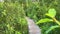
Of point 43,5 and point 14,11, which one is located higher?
point 14,11

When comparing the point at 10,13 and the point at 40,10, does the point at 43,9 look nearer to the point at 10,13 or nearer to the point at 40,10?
the point at 40,10

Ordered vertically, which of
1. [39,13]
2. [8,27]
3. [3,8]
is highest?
[3,8]

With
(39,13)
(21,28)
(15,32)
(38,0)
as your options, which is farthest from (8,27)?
(38,0)

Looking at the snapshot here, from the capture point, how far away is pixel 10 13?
5320 millimetres

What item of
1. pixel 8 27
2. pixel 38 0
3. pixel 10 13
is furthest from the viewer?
pixel 38 0

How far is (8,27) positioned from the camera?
4938 millimetres

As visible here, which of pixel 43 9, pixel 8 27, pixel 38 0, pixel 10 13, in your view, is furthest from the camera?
pixel 38 0

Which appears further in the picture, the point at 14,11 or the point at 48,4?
the point at 48,4

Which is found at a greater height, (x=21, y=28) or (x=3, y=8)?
(x=3, y=8)

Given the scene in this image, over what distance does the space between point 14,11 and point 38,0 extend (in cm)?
432

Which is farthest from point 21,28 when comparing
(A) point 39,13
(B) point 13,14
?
(A) point 39,13

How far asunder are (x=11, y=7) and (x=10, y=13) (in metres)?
0.27

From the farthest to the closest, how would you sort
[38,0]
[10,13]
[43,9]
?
[38,0] < [43,9] < [10,13]

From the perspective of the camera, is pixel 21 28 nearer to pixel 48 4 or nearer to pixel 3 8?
pixel 3 8
